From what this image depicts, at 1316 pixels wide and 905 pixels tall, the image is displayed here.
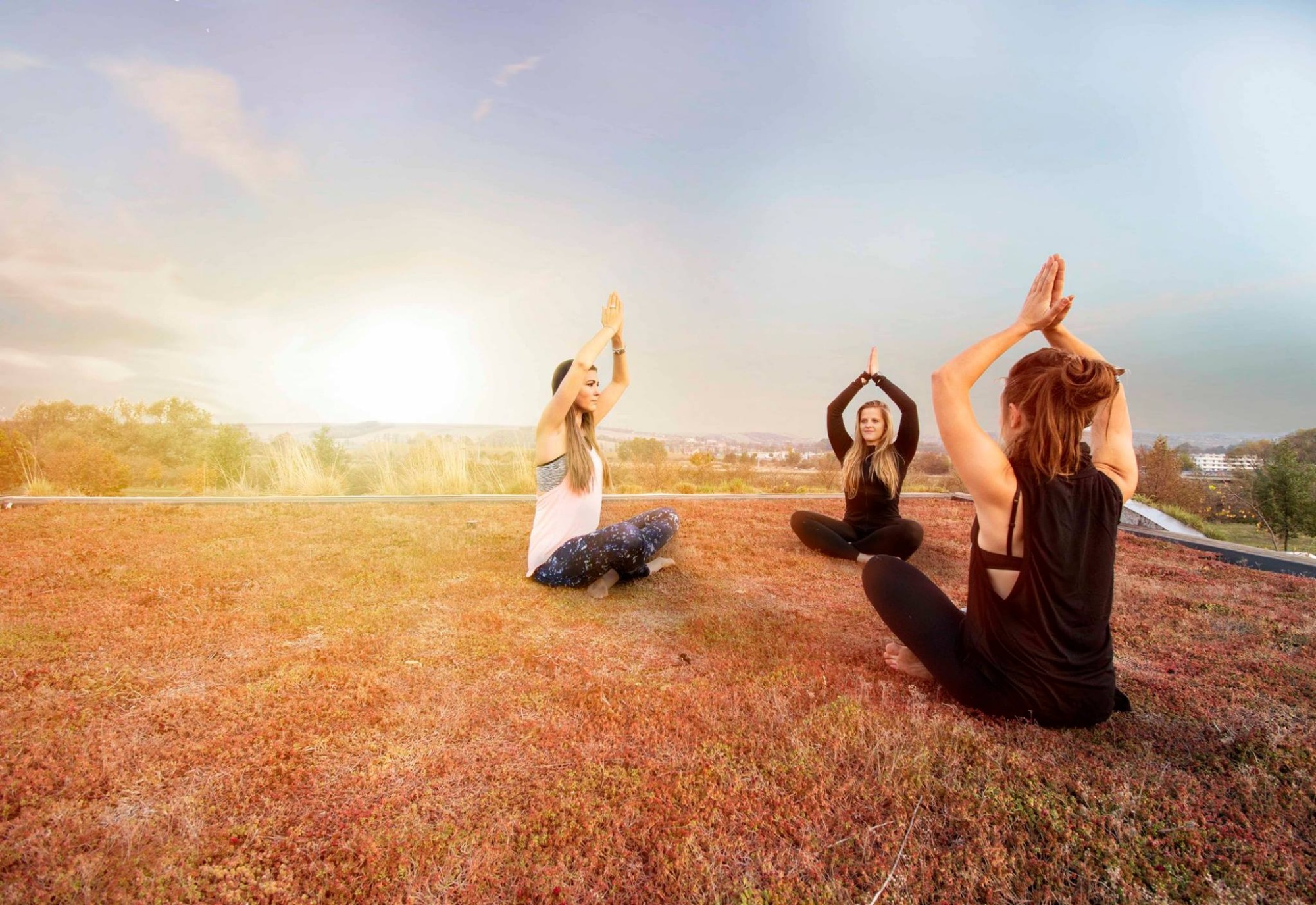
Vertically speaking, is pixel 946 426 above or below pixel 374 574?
above

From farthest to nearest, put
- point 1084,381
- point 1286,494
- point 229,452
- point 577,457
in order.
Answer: point 1286,494 < point 229,452 < point 577,457 < point 1084,381

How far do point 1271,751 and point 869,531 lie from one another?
2.69 metres

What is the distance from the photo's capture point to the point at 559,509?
345 cm

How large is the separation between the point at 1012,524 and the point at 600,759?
4.56ft

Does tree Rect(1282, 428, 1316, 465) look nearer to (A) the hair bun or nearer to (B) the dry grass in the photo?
(B) the dry grass

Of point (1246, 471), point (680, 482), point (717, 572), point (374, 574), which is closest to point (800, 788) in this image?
point (717, 572)

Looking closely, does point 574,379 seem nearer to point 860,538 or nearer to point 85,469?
point 860,538

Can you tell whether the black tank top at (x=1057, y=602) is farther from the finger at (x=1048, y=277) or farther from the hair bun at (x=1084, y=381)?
the finger at (x=1048, y=277)

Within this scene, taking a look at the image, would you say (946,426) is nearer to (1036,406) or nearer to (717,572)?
(1036,406)

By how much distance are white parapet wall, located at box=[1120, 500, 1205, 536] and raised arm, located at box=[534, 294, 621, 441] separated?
18.6 feet

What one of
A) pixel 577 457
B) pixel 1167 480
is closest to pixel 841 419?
pixel 577 457

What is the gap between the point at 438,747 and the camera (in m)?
1.83

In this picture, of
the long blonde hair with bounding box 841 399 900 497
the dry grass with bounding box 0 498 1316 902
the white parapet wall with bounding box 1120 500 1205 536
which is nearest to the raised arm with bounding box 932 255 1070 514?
the dry grass with bounding box 0 498 1316 902

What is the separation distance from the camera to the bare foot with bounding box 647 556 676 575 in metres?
3.93
